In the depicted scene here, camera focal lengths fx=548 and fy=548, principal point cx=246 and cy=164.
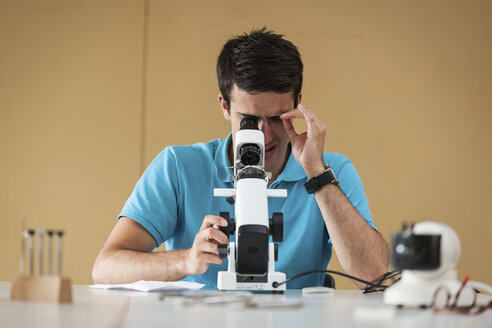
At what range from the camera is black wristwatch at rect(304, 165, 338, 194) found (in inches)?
75.6

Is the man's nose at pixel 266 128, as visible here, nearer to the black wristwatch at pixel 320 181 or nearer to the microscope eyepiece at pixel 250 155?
the black wristwatch at pixel 320 181

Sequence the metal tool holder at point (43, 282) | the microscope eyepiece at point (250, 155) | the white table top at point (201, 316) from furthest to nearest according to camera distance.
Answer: the microscope eyepiece at point (250, 155) < the metal tool holder at point (43, 282) < the white table top at point (201, 316)

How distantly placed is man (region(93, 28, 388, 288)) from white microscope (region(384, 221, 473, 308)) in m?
0.83

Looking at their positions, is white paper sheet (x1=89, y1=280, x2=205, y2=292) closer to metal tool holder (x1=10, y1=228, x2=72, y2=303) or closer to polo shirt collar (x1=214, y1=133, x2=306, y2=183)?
metal tool holder (x1=10, y1=228, x2=72, y2=303)

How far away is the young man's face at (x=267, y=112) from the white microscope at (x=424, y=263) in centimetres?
101

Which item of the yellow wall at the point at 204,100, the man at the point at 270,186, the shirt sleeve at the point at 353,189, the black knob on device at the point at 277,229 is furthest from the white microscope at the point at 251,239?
the yellow wall at the point at 204,100

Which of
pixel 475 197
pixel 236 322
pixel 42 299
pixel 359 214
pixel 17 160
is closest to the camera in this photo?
pixel 236 322

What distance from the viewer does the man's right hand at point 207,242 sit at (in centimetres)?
146

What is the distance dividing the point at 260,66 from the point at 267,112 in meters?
0.19

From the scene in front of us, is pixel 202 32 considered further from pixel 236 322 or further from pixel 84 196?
pixel 236 322

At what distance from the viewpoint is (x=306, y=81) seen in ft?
12.5

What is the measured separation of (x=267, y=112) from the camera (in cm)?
200

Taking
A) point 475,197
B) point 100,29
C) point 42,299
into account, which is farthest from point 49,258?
point 475,197

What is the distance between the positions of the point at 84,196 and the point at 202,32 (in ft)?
4.41
